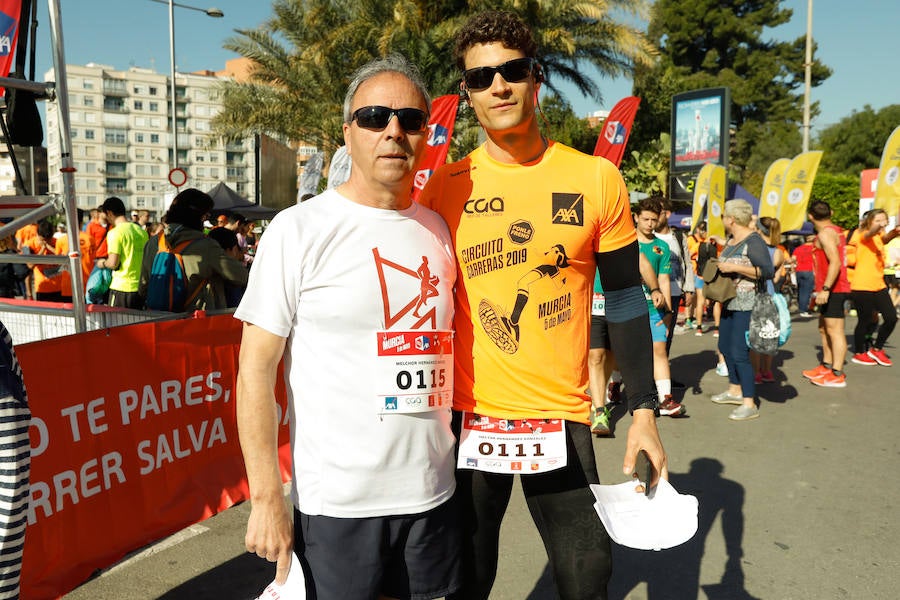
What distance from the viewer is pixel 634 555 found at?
3.52m

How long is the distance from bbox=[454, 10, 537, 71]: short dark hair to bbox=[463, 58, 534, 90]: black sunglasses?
45mm

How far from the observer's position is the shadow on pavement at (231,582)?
10.2 ft

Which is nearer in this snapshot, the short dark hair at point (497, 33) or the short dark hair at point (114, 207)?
the short dark hair at point (497, 33)

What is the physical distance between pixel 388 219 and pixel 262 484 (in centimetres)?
74

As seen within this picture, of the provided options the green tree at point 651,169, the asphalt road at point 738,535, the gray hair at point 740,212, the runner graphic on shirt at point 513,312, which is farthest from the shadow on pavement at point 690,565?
the green tree at point 651,169

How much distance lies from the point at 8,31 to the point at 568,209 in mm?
3483

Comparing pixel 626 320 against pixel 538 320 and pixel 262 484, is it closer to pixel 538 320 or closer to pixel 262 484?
pixel 538 320

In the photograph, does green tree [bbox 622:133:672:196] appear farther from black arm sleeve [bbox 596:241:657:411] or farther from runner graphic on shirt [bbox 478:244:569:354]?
runner graphic on shirt [bbox 478:244:569:354]

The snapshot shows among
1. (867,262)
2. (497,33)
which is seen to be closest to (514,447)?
(497,33)

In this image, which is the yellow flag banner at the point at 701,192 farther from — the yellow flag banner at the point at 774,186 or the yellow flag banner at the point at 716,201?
the yellow flag banner at the point at 774,186

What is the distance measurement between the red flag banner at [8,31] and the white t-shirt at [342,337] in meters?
3.04

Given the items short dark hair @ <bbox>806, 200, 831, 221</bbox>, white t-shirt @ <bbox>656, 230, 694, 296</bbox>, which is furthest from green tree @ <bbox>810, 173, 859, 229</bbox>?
white t-shirt @ <bbox>656, 230, 694, 296</bbox>

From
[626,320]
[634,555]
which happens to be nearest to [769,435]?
[634,555]

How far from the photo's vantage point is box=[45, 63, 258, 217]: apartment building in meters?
113
